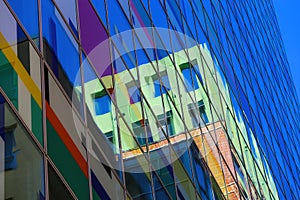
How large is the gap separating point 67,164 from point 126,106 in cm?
454

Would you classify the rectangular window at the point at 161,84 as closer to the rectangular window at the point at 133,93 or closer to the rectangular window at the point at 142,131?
the rectangular window at the point at 133,93

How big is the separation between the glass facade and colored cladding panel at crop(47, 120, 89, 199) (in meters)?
0.02

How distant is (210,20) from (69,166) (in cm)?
2078

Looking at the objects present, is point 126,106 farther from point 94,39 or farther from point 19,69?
point 19,69

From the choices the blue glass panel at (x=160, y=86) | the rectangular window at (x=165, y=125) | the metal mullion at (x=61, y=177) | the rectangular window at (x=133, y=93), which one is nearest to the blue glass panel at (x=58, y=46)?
the metal mullion at (x=61, y=177)

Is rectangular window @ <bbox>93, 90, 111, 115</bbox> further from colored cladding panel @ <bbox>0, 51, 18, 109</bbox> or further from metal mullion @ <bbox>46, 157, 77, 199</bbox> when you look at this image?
colored cladding panel @ <bbox>0, 51, 18, 109</bbox>

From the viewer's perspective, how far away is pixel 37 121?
42.7ft

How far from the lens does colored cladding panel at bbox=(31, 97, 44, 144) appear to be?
1283cm

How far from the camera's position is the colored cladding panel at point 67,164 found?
13.3 m

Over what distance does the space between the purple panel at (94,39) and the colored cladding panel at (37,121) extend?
11.6 ft

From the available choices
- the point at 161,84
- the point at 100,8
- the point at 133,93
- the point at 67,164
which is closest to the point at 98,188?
the point at 67,164

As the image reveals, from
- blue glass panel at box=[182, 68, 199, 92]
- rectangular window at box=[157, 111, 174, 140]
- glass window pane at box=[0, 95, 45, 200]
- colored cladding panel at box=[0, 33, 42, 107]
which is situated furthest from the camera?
blue glass panel at box=[182, 68, 199, 92]

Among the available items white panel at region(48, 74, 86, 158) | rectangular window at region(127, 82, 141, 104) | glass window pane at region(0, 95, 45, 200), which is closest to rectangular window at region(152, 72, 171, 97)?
rectangular window at region(127, 82, 141, 104)

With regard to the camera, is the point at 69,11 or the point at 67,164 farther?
the point at 69,11
